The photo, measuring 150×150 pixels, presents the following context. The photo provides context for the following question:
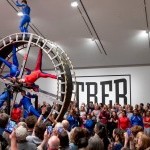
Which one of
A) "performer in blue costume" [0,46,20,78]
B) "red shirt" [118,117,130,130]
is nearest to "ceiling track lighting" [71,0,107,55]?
"red shirt" [118,117,130,130]

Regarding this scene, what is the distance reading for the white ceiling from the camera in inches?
422

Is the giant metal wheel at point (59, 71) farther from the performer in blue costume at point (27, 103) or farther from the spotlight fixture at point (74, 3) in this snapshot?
the spotlight fixture at point (74, 3)

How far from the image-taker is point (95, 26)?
1231 cm

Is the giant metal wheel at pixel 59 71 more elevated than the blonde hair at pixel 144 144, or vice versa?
the giant metal wheel at pixel 59 71

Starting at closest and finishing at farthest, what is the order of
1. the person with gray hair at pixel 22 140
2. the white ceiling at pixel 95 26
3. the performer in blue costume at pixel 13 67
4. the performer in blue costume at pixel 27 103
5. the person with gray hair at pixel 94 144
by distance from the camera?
the person with gray hair at pixel 22 140 < the person with gray hair at pixel 94 144 < the performer in blue costume at pixel 27 103 < the performer in blue costume at pixel 13 67 < the white ceiling at pixel 95 26

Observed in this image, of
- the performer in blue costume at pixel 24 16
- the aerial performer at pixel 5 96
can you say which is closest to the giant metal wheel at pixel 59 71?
the performer in blue costume at pixel 24 16

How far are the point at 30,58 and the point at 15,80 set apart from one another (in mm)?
9938

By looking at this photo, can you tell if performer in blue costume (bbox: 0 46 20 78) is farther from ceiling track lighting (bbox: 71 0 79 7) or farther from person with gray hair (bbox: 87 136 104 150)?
ceiling track lighting (bbox: 71 0 79 7)

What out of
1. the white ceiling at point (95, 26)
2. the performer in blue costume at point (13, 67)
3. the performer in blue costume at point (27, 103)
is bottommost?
the performer in blue costume at point (27, 103)

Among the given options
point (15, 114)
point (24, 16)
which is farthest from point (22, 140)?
point (15, 114)

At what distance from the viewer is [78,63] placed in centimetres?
1688

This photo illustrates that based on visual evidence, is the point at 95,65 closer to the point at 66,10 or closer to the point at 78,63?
the point at 78,63

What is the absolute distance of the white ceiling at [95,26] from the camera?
35.1ft

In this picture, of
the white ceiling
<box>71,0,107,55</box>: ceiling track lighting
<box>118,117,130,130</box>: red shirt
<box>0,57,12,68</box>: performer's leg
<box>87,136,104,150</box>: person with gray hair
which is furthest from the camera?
<box>118,117,130,130</box>: red shirt
